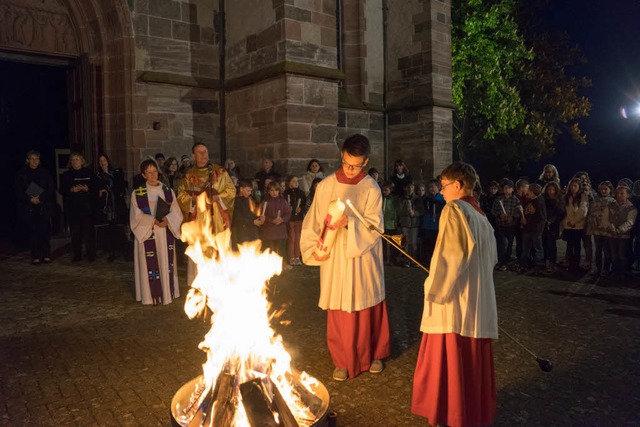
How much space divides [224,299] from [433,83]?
1163cm

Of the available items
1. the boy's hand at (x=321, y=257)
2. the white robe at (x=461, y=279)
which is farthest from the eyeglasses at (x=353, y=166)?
the white robe at (x=461, y=279)

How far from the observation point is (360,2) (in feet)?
45.5

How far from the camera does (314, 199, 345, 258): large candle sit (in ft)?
13.6

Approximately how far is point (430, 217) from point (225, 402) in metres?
7.73

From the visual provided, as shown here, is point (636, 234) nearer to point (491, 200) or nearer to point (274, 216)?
point (491, 200)

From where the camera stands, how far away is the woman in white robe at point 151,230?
260 inches

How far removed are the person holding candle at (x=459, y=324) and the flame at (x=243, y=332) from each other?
77cm

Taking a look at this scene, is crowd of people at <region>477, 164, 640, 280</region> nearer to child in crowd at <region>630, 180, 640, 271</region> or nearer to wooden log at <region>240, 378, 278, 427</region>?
child in crowd at <region>630, 180, 640, 271</region>

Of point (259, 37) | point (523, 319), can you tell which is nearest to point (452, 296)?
point (523, 319)

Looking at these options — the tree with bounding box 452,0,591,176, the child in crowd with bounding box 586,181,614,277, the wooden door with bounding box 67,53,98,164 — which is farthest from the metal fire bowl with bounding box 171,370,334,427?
the tree with bounding box 452,0,591,176

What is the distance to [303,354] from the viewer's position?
191 inches

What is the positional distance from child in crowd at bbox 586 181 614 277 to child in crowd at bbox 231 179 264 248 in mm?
5617

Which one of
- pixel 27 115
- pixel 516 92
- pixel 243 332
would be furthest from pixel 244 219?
pixel 516 92

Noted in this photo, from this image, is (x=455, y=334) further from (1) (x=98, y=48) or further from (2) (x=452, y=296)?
(1) (x=98, y=48)
